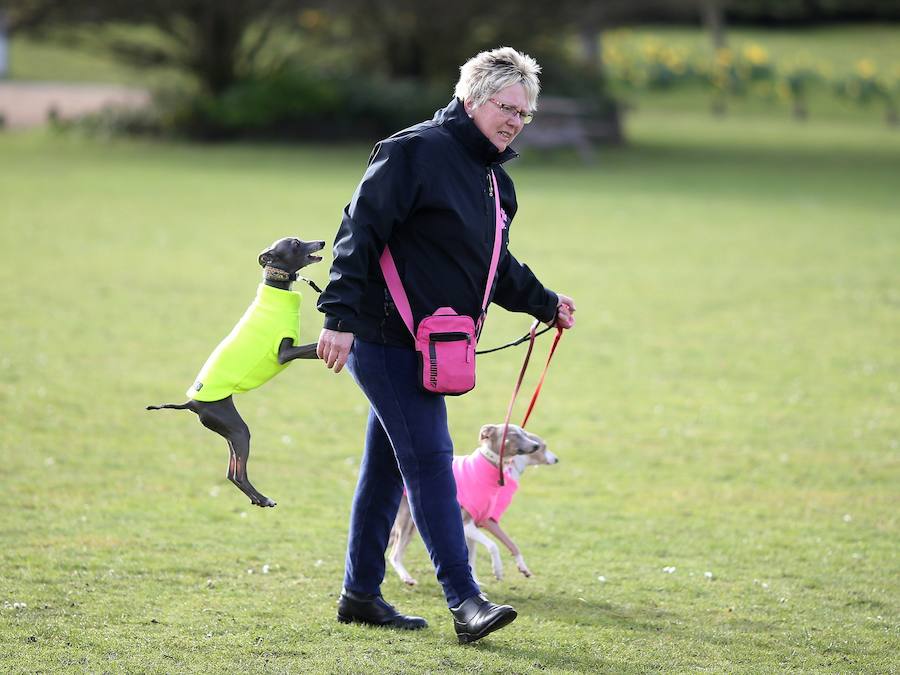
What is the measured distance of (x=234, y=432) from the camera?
16.8 feet

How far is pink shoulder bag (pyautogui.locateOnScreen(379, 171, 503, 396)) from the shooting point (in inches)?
193

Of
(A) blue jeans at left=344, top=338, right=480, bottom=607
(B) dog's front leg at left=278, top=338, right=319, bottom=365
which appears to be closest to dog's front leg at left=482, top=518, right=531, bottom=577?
(A) blue jeans at left=344, top=338, right=480, bottom=607

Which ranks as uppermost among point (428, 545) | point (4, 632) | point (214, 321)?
point (428, 545)

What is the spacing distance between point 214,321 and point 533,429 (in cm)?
433

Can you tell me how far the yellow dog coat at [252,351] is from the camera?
16.6ft

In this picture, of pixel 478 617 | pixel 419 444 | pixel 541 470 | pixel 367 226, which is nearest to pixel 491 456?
pixel 419 444

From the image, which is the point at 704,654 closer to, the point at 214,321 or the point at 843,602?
the point at 843,602

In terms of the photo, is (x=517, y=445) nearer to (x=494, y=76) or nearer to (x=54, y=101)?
(x=494, y=76)

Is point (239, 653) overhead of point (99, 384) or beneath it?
overhead

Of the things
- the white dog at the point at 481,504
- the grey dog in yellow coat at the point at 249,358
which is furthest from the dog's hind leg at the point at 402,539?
the grey dog in yellow coat at the point at 249,358

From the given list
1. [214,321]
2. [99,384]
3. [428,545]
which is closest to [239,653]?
[428,545]

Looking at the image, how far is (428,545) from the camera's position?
16.8 feet

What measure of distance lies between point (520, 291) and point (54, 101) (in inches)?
1267

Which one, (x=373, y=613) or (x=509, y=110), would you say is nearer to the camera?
(x=509, y=110)
